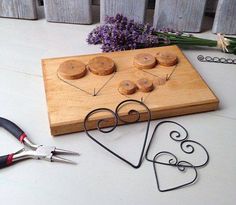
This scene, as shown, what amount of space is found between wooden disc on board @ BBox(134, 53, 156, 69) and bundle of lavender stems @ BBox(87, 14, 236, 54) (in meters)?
0.06

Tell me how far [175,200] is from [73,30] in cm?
53

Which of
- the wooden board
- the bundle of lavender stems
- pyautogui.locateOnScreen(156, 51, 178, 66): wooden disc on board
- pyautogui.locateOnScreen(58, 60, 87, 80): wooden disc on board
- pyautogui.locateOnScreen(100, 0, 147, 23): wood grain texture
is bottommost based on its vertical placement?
the wooden board

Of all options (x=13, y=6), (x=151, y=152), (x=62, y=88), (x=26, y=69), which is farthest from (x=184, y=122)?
(x=13, y=6)

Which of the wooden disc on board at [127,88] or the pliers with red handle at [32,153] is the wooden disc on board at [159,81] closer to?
the wooden disc on board at [127,88]

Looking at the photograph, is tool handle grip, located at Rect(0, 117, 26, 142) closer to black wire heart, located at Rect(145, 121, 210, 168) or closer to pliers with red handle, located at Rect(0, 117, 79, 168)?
pliers with red handle, located at Rect(0, 117, 79, 168)

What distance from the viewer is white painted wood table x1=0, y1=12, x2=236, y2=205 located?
432 mm

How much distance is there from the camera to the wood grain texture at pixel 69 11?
2.62ft

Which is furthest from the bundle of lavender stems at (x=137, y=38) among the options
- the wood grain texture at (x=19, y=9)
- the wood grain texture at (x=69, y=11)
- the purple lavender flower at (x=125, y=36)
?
the wood grain texture at (x=19, y=9)

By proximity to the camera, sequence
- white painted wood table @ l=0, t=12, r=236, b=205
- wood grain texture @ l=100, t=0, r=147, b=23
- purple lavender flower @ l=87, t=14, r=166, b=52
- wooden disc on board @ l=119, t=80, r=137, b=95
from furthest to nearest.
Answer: wood grain texture @ l=100, t=0, r=147, b=23
purple lavender flower @ l=87, t=14, r=166, b=52
wooden disc on board @ l=119, t=80, r=137, b=95
white painted wood table @ l=0, t=12, r=236, b=205

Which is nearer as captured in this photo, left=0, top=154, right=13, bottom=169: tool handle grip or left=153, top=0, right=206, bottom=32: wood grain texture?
left=0, top=154, right=13, bottom=169: tool handle grip

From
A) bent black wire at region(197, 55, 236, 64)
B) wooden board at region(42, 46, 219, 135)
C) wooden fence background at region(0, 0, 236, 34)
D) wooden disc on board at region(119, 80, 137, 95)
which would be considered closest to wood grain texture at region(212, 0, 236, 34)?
wooden fence background at region(0, 0, 236, 34)

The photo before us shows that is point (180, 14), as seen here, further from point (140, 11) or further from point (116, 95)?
point (116, 95)

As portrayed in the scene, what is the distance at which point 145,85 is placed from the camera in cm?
57

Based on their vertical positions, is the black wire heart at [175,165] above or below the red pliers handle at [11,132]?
below
